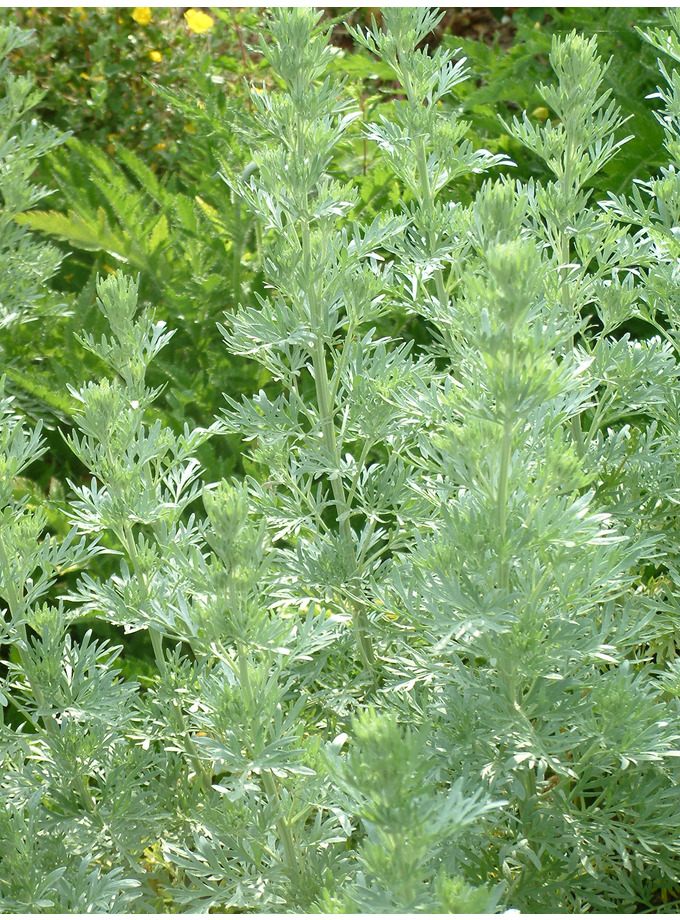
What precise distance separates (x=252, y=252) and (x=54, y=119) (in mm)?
1367

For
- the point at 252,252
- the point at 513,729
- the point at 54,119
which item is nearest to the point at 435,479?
the point at 513,729

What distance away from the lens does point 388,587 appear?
1.65 meters

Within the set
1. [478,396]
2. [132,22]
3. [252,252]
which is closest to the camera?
[478,396]

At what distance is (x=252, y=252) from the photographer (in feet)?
11.6

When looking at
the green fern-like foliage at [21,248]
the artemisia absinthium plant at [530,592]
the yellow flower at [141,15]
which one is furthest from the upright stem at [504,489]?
the yellow flower at [141,15]

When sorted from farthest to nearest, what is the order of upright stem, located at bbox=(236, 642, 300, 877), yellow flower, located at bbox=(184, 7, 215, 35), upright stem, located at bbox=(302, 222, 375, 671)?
yellow flower, located at bbox=(184, 7, 215, 35)
upright stem, located at bbox=(302, 222, 375, 671)
upright stem, located at bbox=(236, 642, 300, 877)

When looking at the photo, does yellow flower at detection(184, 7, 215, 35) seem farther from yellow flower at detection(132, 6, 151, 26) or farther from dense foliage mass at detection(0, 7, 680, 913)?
dense foliage mass at detection(0, 7, 680, 913)

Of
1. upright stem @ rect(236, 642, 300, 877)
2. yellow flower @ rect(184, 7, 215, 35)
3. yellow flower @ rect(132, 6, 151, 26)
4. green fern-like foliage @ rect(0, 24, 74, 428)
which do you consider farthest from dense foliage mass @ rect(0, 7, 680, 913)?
yellow flower @ rect(132, 6, 151, 26)

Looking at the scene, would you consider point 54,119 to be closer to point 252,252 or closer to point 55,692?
point 252,252

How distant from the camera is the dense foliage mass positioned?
1.24 metres

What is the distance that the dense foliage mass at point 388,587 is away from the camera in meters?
1.24

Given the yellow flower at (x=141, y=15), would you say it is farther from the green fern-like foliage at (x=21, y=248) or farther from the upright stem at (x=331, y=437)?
the upright stem at (x=331, y=437)

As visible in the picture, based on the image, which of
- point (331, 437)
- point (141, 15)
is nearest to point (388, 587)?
point (331, 437)

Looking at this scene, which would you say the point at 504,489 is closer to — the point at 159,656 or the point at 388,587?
the point at 388,587
